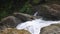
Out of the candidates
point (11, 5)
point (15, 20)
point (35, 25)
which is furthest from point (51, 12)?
point (11, 5)

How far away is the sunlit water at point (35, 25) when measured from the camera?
8828 mm

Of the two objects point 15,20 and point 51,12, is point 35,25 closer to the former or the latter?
point 51,12

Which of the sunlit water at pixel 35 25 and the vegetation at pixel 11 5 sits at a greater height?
the vegetation at pixel 11 5

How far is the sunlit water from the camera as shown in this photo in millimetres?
8828

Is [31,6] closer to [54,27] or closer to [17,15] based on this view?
[17,15]

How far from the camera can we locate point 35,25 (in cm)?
941

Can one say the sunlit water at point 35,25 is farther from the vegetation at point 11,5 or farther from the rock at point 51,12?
the vegetation at point 11,5

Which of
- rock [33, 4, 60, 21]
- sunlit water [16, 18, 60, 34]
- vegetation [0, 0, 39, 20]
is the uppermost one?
vegetation [0, 0, 39, 20]

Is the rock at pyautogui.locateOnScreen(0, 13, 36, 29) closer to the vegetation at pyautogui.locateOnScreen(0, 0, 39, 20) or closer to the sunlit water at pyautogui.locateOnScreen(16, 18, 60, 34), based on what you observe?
the sunlit water at pyautogui.locateOnScreen(16, 18, 60, 34)

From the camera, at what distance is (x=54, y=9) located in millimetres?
9992

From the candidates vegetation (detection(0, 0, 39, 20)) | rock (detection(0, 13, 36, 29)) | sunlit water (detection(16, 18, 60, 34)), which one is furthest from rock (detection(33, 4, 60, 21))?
vegetation (detection(0, 0, 39, 20))

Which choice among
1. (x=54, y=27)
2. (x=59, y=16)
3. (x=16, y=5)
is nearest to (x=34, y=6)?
(x=16, y=5)

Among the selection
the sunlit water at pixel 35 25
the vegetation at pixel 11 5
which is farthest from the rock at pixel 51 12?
the vegetation at pixel 11 5

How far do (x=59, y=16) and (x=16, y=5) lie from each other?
562cm
